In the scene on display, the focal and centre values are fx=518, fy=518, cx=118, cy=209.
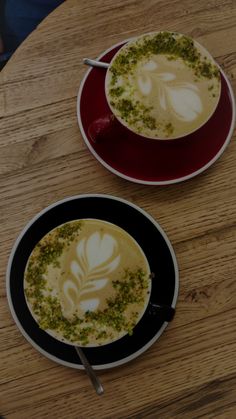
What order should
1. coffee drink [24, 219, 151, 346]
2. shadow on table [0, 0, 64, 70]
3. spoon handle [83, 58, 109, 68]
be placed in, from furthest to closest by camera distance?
shadow on table [0, 0, 64, 70]
spoon handle [83, 58, 109, 68]
coffee drink [24, 219, 151, 346]

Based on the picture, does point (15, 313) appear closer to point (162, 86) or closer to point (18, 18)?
point (162, 86)

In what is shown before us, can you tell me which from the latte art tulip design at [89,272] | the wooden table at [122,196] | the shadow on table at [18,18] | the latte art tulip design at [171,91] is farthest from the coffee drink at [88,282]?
the shadow on table at [18,18]

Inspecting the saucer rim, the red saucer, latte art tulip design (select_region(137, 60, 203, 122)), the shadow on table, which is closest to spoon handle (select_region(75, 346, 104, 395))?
the saucer rim

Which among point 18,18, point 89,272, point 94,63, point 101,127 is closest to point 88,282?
point 89,272

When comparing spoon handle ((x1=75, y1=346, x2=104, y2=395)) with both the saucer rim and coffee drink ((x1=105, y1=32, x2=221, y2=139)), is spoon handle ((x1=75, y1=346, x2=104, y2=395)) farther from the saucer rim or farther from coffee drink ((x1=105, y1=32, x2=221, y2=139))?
coffee drink ((x1=105, y1=32, x2=221, y2=139))

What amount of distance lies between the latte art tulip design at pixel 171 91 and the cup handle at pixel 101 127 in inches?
3.0

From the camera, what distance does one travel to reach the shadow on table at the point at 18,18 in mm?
1494

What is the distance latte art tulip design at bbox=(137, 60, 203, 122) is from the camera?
2.89ft

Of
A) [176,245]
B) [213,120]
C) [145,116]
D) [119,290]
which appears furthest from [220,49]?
[119,290]

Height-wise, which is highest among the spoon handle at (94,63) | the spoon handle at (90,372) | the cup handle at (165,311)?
the spoon handle at (94,63)

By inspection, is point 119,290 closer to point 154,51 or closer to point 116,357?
point 116,357

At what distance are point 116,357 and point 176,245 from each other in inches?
9.0

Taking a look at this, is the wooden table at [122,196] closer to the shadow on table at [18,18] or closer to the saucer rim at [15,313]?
the saucer rim at [15,313]

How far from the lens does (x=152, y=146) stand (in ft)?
3.14
